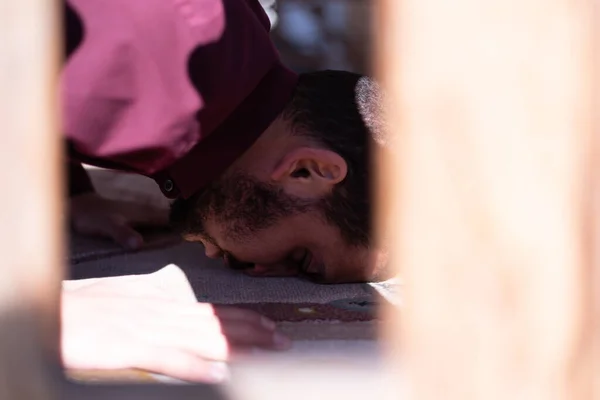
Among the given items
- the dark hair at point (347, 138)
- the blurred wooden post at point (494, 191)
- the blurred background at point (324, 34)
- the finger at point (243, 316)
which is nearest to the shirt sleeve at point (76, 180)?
the dark hair at point (347, 138)

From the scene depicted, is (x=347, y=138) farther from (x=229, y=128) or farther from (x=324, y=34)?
(x=324, y=34)

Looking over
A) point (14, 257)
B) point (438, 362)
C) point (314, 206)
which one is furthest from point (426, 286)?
point (314, 206)

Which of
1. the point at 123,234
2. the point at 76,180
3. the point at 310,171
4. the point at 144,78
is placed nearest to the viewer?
the point at 144,78

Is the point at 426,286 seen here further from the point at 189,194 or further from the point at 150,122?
the point at 189,194

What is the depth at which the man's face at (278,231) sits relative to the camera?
1.19 metres

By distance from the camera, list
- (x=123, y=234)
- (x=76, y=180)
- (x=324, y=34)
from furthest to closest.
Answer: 1. (x=324, y=34)
2. (x=76, y=180)
3. (x=123, y=234)

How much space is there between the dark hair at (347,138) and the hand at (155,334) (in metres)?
0.34

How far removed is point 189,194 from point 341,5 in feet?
10.5

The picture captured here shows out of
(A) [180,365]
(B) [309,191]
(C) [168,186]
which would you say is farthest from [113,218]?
(A) [180,365]

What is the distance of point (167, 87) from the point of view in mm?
1007

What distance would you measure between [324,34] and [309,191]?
3.00 meters

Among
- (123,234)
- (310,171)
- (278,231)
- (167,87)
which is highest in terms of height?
(167,87)

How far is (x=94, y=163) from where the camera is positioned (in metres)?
1.15

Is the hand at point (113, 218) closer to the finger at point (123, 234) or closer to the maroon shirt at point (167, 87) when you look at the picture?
the finger at point (123, 234)
